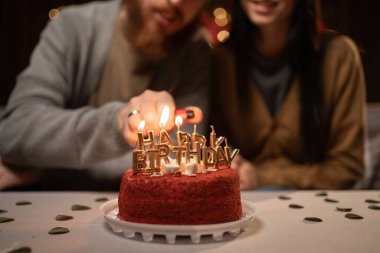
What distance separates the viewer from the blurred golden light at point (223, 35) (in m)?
2.65

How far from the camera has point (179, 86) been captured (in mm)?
2637

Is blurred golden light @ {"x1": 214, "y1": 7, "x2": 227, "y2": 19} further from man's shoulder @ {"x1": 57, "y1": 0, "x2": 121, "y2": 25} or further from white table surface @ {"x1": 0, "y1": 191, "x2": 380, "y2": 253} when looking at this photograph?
white table surface @ {"x1": 0, "y1": 191, "x2": 380, "y2": 253}

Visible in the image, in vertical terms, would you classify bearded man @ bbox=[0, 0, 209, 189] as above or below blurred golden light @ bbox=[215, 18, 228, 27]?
below

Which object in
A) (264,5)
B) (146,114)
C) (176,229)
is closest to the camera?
(176,229)

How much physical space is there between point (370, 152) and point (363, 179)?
0.16m

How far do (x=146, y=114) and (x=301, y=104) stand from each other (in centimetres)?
99

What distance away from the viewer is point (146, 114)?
214 centimetres

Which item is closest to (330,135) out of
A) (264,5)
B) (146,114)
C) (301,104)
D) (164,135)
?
(301,104)

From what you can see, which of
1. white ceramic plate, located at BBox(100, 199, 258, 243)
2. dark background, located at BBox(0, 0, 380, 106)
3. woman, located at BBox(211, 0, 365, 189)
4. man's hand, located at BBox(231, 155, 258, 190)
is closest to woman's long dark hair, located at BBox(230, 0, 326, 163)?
woman, located at BBox(211, 0, 365, 189)

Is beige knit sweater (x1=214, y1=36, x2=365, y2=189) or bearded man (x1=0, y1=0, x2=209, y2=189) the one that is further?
beige knit sweater (x1=214, y1=36, x2=365, y2=189)

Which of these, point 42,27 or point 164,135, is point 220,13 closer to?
point 42,27

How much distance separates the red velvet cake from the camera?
146cm

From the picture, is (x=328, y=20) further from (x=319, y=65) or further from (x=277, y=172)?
(x=277, y=172)

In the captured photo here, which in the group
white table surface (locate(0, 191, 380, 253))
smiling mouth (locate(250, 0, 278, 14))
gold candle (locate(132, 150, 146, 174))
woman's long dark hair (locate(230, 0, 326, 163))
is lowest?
white table surface (locate(0, 191, 380, 253))
